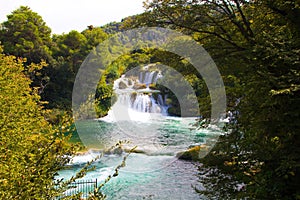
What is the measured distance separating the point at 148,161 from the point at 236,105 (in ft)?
21.0

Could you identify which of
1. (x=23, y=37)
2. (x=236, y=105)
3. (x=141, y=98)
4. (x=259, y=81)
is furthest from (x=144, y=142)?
(x=23, y=37)

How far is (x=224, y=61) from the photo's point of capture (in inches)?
245

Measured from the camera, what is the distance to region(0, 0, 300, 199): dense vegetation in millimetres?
2604

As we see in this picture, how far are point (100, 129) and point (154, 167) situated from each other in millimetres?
7836

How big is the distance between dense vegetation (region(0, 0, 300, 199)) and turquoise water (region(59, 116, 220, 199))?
1410 millimetres

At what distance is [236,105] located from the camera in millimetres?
5340

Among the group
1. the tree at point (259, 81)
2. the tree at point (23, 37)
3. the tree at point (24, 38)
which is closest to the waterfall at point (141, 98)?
the tree at point (24, 38)

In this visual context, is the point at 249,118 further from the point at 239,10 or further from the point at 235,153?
the point at 239,10

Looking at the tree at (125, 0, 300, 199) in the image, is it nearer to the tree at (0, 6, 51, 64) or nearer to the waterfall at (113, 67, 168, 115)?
the waterfall at (113, 67, 168, 115)

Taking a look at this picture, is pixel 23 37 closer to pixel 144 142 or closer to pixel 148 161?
pixel 144 142

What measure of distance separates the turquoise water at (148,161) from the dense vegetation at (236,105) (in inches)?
55.5

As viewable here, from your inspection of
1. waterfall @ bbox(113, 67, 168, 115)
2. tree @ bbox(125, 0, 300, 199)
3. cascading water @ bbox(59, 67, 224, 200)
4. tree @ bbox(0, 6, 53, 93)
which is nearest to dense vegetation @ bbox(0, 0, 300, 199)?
tree @ bbox(125, 0, 300, 199)

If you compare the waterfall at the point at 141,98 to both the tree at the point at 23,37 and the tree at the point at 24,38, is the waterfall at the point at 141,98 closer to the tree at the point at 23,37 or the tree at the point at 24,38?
the tree at the point at 24,38

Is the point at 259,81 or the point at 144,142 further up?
the point at 259,81
